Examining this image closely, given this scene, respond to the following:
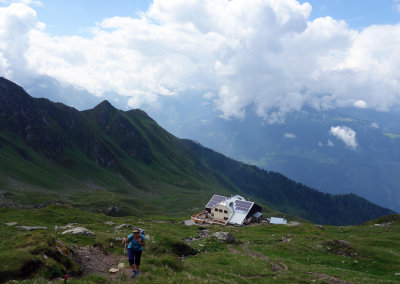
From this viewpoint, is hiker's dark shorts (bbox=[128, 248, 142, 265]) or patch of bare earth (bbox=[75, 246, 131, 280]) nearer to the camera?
hiker's dark shorts (bbox=[128, 248, 142, 265])

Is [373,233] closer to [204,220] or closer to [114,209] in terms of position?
[204,220]

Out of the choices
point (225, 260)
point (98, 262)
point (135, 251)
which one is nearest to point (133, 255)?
point (135, 251)

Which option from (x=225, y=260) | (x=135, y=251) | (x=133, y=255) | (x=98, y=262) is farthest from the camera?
(x=225, y=260)

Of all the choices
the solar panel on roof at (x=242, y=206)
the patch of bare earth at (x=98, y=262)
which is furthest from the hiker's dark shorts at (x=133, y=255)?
the solar panel on roof at (x=242, y=206)

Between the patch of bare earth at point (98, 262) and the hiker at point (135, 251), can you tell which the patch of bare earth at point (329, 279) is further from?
the patch of bare earth at point (98, 262)

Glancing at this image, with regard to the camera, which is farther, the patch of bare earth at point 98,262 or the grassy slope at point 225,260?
the patch of bare earth at point 98,262

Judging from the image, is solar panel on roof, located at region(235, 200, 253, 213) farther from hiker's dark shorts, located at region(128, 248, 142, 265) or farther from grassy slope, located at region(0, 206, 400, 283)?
hiker's dark shorts, located at region(128, 248, 142, 265)

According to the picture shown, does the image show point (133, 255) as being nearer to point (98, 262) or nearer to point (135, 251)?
point (135, 251)

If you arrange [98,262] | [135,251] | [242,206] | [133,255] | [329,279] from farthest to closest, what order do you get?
[242,206] → [329,279] → [98,262] → [133,255] → [135,251]

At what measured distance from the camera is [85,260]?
63.7 ft

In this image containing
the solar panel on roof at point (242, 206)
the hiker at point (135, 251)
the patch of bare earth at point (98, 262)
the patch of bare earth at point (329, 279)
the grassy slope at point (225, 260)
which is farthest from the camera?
the solar panel on roof at point (242, 206)

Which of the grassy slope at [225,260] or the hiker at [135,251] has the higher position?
the hiker at [135,251]

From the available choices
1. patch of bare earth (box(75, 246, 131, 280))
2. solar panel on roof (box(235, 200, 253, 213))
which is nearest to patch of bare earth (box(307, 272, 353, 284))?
patch of bare earth (box(75, 246, 131, 280))

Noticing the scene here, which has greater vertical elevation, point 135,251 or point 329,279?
point 135,251
